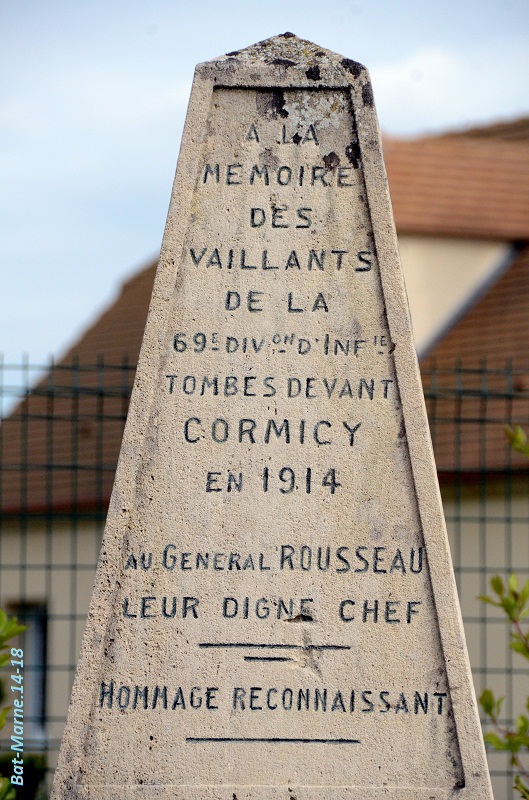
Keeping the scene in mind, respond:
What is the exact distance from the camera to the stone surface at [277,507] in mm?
2969

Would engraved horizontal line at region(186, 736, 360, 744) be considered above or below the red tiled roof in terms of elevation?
below

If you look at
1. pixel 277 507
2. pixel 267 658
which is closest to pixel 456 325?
pixel 277 507

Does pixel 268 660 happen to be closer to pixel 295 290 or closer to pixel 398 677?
pixel 398 677

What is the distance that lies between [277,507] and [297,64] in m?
1.25

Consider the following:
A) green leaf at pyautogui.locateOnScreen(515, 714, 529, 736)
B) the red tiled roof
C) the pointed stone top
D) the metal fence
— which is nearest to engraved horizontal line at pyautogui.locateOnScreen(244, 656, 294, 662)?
green leaf at pyautogui.locateOnScreen(515, 714, 529, 736)

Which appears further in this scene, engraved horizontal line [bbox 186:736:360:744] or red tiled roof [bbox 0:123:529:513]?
red tiled roof [bbox 0:123:529:513]

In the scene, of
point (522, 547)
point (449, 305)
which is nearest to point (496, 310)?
point (449, 305)

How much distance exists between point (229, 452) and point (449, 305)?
10.0 metres

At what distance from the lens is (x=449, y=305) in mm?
12781

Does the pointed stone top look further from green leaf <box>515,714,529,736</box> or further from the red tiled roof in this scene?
the red tiled roof

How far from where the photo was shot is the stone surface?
2.97 m

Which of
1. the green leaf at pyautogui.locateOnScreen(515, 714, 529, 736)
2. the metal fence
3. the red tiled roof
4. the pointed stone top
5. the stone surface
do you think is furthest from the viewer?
the red tiled roof

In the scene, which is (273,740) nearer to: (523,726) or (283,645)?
(283,645)

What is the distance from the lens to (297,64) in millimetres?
3209
